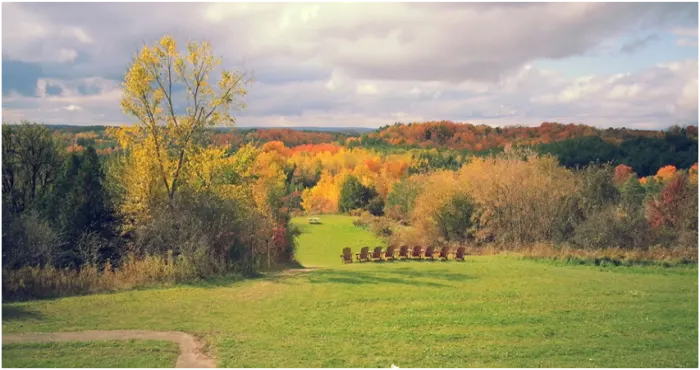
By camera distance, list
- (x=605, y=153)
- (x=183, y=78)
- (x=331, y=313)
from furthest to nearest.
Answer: (x=605, y=153) < (x=183, y=78) < (x=331, y=313)

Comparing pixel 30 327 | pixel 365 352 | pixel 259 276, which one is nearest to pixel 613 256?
pixel 259 276

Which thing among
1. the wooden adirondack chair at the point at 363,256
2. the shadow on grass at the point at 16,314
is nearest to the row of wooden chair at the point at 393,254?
the wooden adirondack chair at the point at 363,256

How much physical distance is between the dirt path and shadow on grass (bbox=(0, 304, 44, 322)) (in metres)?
1.75

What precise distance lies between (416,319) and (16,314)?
11.1 m

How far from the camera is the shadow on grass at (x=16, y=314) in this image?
15.0 meters

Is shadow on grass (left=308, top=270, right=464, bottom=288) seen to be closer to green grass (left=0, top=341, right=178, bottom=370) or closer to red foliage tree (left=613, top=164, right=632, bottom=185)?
green grass (left=0, top=341, right=178, bottom=370)

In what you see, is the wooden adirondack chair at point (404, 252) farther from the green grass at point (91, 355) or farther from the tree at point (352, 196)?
the tree at point (352, 196)

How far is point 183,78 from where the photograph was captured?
1048 inches

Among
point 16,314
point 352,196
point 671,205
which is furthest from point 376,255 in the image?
point 352,196

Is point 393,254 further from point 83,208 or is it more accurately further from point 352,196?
point 352,196

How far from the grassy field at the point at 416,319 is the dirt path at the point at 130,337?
40cm

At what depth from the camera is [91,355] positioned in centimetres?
1217

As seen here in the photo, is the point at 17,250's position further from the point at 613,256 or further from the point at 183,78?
the point at 613,256

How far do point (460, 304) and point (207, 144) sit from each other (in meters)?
15.9
